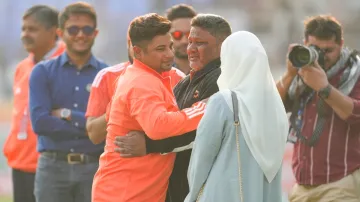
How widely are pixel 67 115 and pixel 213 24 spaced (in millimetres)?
2283

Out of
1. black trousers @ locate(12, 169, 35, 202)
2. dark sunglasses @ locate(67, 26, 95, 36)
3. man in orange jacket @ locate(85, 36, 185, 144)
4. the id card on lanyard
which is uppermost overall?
dark sunglasses @ locate(67, 26, 95, 36)

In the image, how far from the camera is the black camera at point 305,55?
7.44 m

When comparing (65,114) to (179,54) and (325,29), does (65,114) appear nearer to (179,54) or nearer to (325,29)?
(179,54)

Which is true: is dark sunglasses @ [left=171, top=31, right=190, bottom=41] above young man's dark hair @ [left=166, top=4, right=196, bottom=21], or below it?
below

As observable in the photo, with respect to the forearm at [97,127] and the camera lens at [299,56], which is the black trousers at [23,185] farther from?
the camera lens at [299,56]

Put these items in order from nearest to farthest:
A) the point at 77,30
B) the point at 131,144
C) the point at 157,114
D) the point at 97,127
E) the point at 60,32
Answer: the point at 157,114, the point at 131,144, the point at 97,127, the point at 77,30, the point at 60,32

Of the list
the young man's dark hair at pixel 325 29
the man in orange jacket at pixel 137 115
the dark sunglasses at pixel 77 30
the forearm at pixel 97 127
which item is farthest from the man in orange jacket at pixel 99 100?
the young man's dark hair at pixel 325 29

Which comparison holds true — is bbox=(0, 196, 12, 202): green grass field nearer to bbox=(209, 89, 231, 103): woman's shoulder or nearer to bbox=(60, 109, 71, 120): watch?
bbox=(60, 109, 71, 120): watch

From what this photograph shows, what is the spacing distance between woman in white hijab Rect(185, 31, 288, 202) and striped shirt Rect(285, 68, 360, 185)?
1.85m

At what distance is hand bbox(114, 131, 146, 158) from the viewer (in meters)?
6.00

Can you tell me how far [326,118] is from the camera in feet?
25.0

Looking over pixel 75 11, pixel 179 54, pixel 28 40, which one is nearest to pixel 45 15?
pixel 28 40

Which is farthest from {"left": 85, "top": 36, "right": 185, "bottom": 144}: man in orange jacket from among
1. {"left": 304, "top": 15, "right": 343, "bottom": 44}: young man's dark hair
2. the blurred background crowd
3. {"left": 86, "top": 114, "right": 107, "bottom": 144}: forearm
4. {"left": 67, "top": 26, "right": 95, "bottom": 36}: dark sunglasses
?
the blurred background crowd

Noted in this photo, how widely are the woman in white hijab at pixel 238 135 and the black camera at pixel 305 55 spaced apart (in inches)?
67.9
